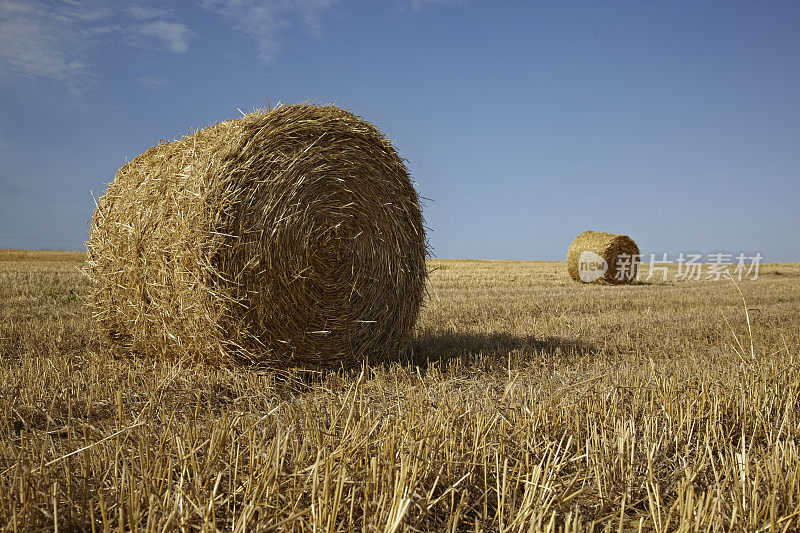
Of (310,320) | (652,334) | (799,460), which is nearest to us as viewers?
(799,460)

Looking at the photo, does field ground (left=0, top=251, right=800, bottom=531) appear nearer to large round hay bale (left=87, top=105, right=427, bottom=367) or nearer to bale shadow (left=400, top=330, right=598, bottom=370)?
bale shadow (left=400, top=330, right=598, bottom=370)

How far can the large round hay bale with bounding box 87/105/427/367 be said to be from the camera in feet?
14.2

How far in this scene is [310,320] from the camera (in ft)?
15.7

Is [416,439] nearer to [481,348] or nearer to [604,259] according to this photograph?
[481,348]

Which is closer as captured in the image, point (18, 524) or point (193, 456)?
point (18, 524)

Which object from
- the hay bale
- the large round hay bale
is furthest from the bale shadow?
the hay bale

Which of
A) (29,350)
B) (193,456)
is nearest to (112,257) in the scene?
(29,350)

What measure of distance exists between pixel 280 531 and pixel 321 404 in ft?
5.43

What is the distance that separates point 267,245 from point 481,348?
98.3 inches

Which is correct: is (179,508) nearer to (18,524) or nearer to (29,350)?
(18,524)

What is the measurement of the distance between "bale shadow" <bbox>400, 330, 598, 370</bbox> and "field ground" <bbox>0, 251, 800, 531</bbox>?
0.13 ft

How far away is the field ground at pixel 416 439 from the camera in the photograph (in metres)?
1.97

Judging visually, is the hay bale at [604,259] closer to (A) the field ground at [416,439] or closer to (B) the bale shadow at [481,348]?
(A) the field ground at [416,439]

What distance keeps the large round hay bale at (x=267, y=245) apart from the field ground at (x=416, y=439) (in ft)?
1.13
